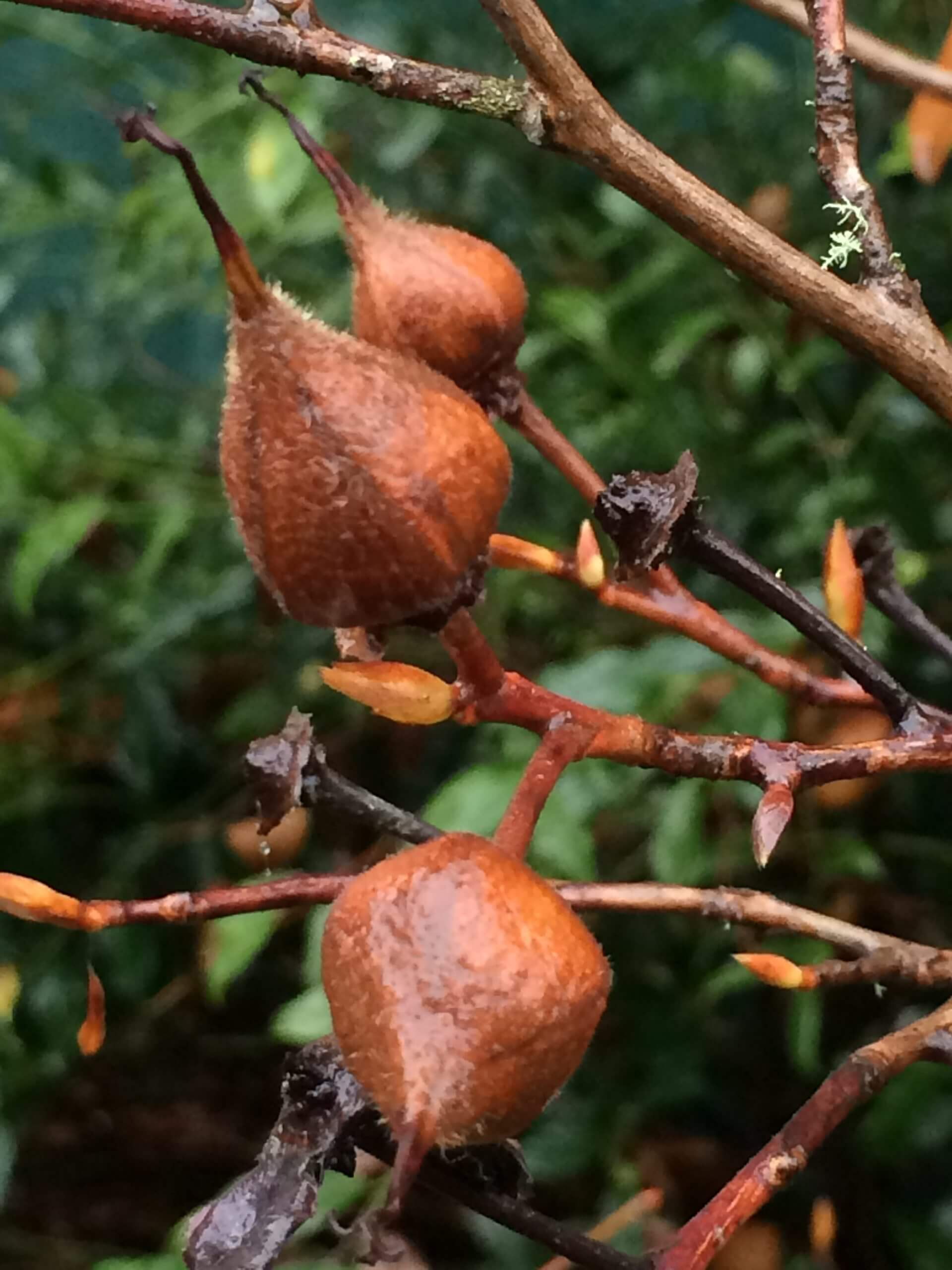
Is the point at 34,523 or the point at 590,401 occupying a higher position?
the point at 590,401

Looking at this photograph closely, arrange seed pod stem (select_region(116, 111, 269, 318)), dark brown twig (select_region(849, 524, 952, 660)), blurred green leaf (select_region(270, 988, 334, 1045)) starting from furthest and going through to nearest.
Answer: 1. blurred green leaf (select_region(270, 988, 334, 1045))
2. dark brown twig (select_region(849, 524, 952, 660))
3. seed pod stem (select_region(116, 111, 269, 318))

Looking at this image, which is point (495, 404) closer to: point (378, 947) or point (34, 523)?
point (378, 947)

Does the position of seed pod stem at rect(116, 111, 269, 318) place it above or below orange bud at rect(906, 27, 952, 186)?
below

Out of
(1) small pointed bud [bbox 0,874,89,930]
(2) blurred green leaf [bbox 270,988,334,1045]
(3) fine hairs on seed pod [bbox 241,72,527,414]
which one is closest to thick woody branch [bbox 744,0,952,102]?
(3) fine hairs on seed pod [bbox 241,72,527,414]

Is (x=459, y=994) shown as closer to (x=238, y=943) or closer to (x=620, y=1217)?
(x=620, y=1217)

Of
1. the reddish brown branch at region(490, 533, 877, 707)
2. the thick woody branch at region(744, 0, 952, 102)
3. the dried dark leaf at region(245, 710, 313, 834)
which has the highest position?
the thick woody branch at region(744, 0, 952, 102)

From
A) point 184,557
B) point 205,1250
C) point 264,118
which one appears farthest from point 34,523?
point 205,1250

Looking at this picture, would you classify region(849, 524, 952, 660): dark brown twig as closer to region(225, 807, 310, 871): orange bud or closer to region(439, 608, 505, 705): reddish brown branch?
region(439, 608, 505, 705): reddish brown branch
